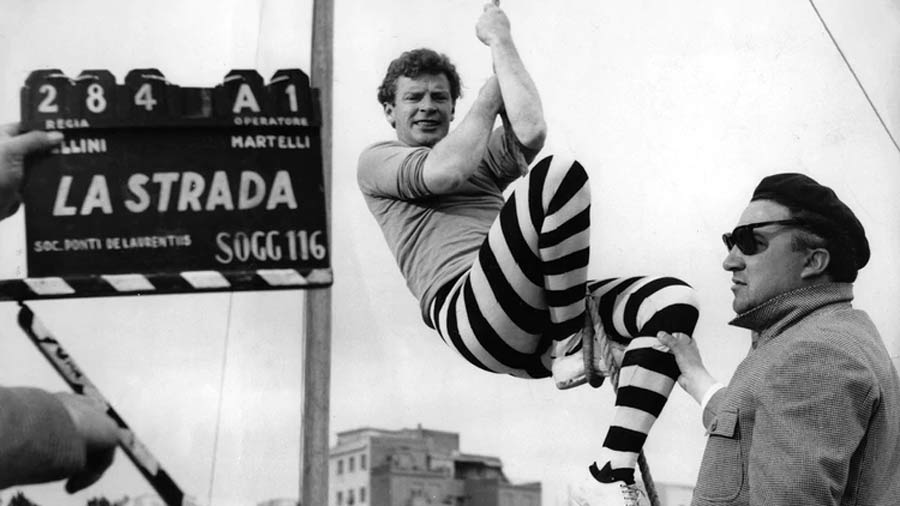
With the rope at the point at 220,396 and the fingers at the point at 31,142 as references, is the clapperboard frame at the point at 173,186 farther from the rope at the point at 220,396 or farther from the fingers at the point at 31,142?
the rope at the point at 220,396

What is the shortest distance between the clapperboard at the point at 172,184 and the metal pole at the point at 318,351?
2.48ft

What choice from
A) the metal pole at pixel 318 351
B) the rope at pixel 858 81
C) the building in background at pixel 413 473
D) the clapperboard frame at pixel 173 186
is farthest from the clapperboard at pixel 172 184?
the rope at pixel 858 81

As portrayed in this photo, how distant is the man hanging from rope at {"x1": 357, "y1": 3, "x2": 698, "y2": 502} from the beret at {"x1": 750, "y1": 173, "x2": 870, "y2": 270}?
31 centimetres

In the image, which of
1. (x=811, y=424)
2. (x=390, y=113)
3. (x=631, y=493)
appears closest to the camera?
(x=811, y=424)

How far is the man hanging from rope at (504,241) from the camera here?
256 centimetres

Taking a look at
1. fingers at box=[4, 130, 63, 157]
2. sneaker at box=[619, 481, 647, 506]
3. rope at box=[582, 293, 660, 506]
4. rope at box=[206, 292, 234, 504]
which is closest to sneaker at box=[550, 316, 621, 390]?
rope at box=[582, 293, 660, 506]

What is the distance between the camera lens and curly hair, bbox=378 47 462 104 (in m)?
2.97

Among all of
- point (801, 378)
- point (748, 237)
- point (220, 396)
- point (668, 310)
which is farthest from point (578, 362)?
point (220, 396)

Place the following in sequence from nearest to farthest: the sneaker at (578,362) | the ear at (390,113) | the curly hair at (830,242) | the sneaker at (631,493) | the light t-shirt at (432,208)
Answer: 1. the curly hair at (830,242)
2. the sneaker at (631,493)
3. the sneaker at (578,362)
4. the light t-shirt at (432,208)
5. the ear at (390,113)

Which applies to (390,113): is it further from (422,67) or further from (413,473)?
(413,473)

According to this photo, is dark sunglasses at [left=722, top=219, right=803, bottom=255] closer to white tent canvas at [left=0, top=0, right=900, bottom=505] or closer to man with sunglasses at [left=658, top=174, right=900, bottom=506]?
man with sunglasses at [left=658, top=174, right=900, bottom=506]

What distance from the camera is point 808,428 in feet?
6.53

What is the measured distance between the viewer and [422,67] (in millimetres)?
2969

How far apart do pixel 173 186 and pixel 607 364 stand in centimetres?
98
